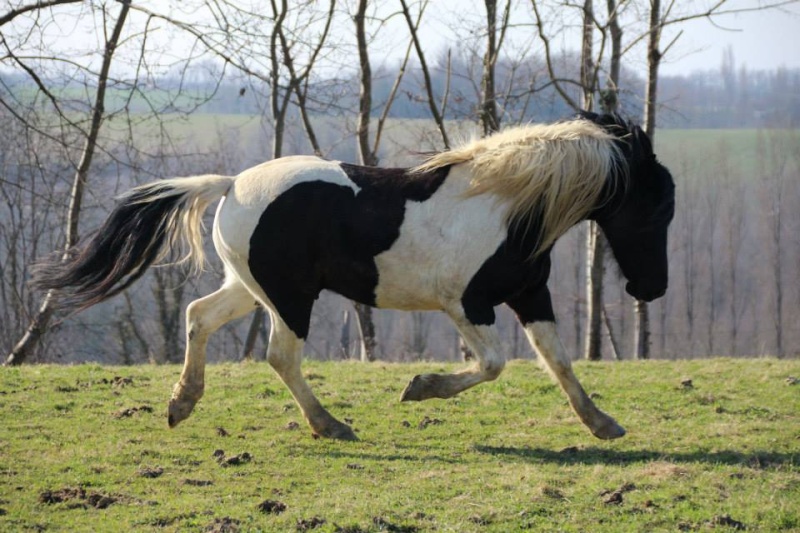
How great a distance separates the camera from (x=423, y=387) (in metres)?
6.04

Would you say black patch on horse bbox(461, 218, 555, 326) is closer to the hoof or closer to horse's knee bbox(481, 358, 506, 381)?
horse's knee bbox(481, 358, 506, 381)

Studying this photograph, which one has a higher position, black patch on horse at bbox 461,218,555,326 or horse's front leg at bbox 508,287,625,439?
black patch on horse at bbox 461,218,555,326

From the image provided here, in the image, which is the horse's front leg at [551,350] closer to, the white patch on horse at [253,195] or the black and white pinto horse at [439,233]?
the black and white pinto horse at [439,233]

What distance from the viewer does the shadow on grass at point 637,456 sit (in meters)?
5.73

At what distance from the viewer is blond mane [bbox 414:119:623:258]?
241 inches

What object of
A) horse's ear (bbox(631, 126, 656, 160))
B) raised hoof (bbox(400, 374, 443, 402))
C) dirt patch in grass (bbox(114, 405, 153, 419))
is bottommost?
dirt patch in grass (bbox(114, 405, 153, 419))

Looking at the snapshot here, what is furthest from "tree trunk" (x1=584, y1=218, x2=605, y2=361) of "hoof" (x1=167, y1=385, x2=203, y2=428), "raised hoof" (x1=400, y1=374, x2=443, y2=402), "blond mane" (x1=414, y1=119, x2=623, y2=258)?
"hoof" (x1=167, y1=385, x2=203, y2=428)

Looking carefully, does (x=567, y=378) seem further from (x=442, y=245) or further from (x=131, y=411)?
(x=131, y=411)

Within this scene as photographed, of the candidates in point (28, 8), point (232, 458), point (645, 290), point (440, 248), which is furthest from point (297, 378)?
point (28, 8)

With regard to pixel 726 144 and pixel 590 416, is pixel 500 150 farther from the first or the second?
pixel 726 144

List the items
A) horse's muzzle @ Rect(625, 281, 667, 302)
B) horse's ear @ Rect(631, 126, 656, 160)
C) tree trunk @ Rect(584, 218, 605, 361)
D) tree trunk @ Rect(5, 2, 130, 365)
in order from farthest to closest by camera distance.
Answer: tree trunk @ Rect(584, 218, 605, 361), tree trunk @ Rect(5, 2, 130, 365), horse's muzzle @ Rect(625, 281, 667, 302), horse's ear @ Rect(631, 126, 656, 160)

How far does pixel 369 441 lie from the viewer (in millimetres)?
6520

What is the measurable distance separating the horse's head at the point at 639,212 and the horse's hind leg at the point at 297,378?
233cm

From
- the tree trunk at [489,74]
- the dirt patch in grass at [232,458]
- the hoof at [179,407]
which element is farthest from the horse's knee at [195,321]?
the tree trunk at [489,74]
